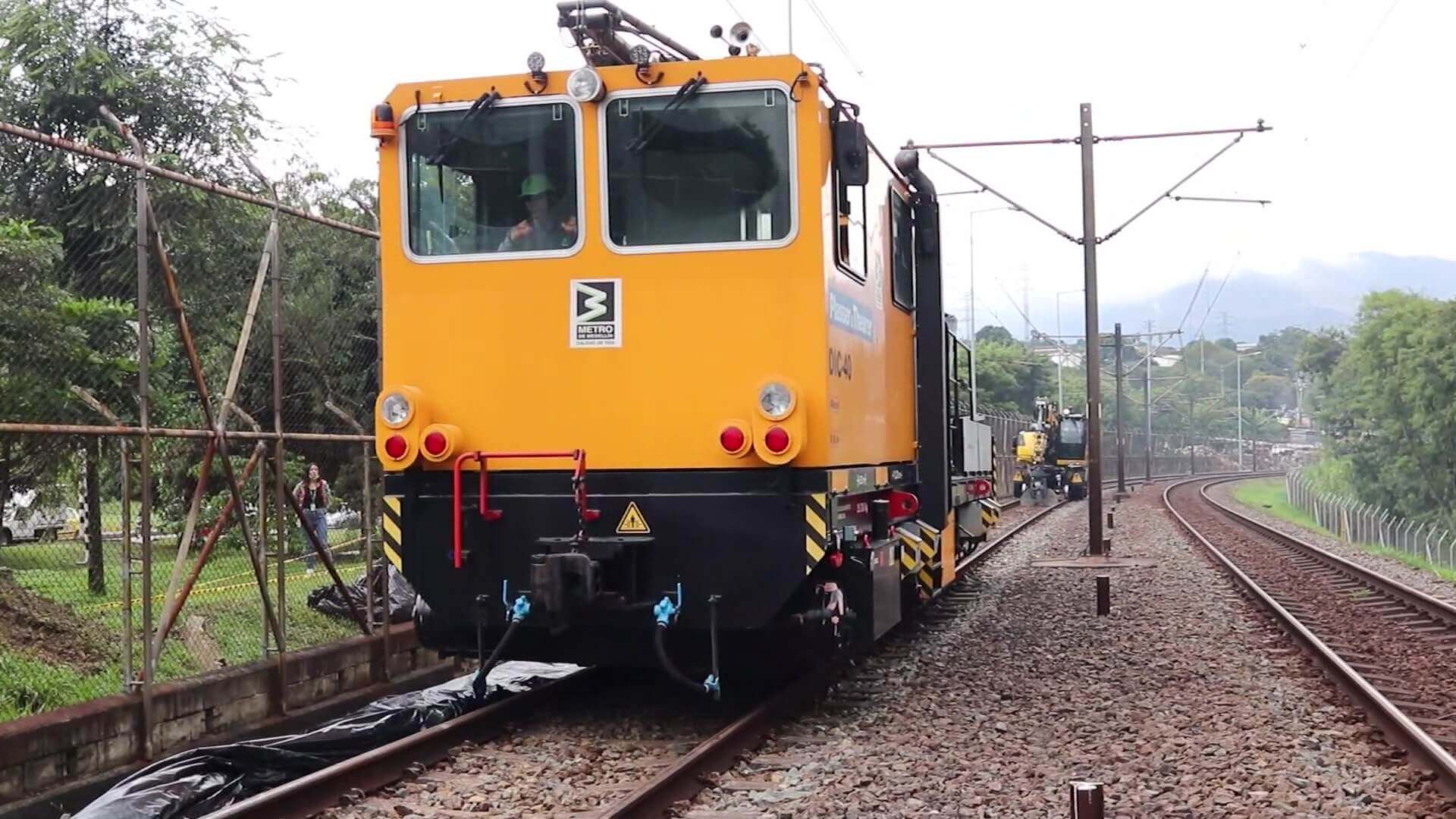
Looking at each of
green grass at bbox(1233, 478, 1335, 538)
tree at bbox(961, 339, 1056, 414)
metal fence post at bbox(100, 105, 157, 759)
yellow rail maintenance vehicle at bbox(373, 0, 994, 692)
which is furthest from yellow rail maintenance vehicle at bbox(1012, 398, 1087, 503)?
metal fence post at bbox(100, 105, 157, 759)

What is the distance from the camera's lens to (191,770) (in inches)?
247

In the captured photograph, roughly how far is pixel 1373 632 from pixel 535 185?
8666 mm

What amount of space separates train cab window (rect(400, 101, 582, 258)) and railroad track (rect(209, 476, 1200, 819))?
2.62 metres

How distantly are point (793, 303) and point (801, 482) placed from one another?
941 mm

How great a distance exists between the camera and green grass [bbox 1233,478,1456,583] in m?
21.1

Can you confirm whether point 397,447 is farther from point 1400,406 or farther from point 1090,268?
point 1400,406

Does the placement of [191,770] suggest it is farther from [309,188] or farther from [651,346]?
[309,188]

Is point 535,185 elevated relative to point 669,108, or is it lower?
lower

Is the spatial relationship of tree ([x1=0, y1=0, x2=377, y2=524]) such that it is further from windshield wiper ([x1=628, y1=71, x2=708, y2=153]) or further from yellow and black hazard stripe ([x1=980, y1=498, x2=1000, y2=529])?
yellow and black hazard stripe ([x1=980, y1=498, x2=1000, y2=529])

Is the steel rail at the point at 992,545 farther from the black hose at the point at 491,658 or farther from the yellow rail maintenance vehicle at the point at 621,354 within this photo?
the black hose at the point at 491,658

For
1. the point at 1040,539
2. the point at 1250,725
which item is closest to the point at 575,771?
the point at 1250,725

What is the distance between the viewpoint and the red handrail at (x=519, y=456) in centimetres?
716

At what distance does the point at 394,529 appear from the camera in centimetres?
759

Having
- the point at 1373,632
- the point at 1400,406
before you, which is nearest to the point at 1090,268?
the point at 1373,632
